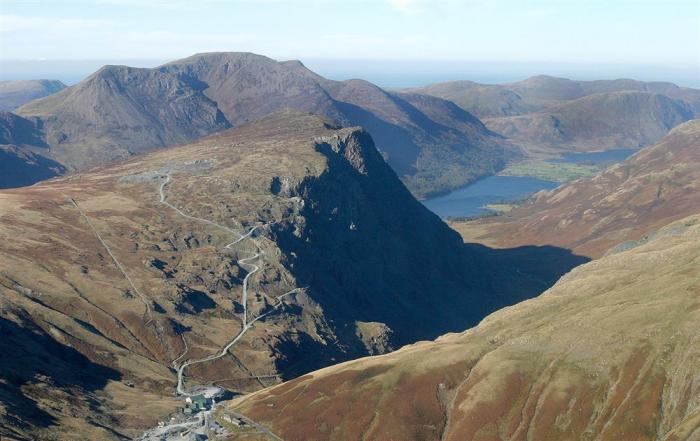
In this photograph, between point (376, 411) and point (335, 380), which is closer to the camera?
point (376, 411)

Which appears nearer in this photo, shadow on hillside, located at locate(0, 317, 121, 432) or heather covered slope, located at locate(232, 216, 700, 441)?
shadow on hillside, located at locate(0, 317, 121, 432)

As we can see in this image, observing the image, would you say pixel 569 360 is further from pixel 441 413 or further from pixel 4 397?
pixel 4 397

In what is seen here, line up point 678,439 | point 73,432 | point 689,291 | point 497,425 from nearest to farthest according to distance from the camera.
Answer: point 678,439 < point 73,432 < point 497,425 < point 689,291

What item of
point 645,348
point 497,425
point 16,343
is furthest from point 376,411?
point 16,343

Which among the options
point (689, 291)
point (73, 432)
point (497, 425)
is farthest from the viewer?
point (689, 291)

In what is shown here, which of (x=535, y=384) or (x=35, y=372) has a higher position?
(x=35, y=372)

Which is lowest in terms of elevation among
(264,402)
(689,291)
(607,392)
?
(264,402)
